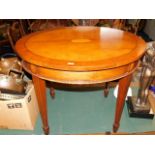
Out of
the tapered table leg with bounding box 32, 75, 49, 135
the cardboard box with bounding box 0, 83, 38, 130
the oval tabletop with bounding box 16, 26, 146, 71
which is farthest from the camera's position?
the cardboard box with bounding box 0, 83, 38, 130

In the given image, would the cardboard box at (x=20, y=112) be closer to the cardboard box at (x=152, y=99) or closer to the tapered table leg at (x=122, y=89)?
the tapered table leg at (x=122, y=89)

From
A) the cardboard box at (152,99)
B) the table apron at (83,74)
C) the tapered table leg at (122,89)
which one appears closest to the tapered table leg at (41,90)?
the table apron at (83,74)

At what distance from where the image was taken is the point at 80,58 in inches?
40.5

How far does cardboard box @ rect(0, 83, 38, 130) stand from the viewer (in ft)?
4.55

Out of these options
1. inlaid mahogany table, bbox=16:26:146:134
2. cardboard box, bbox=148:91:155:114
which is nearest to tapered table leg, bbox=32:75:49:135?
inlaid mahogany table, bbox=16:26:146:134

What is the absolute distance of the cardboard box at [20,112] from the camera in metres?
1.39

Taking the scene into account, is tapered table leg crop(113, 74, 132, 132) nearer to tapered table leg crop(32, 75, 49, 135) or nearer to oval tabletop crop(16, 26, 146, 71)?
oval tabletop crop(16, 26, 146, 71)

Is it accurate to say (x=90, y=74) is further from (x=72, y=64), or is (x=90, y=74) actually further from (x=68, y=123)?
(x=68, y=123)

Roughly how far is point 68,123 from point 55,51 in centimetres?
75

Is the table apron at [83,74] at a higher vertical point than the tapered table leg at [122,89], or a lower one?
higher

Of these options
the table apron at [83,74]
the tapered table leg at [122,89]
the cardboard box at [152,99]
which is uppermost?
the table apron at [83,74]

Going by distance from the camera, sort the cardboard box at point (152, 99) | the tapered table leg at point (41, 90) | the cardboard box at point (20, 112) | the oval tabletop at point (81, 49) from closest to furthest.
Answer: the oval tabletop at point (81, 49)
the tapered table leg at point (41, 90)
the cardboard box at point (20, 112)
the cardboard box at point (152, 99)
